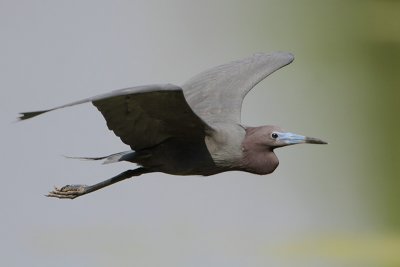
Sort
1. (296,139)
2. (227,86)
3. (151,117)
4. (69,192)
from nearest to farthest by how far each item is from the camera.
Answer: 1. (151,117)
2. (296,139)
3. (69,192)
4. (227,86)

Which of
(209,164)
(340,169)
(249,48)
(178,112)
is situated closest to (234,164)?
(209,164)

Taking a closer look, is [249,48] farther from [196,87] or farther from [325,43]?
[196,87]

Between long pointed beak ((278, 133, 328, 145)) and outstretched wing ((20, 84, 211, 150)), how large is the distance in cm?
26

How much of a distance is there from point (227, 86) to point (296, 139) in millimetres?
651

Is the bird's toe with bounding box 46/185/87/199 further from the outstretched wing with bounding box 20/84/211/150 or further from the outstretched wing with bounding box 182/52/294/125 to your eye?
the outstretched wing with bounding box 182/52/294/125

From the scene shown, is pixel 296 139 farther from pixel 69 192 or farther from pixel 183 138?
pixel 69 192

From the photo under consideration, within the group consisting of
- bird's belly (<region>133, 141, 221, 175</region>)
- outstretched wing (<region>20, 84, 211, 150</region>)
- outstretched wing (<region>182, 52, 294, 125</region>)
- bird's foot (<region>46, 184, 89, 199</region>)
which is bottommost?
bird's foot (<region>46, 184, 89, 199</region>)

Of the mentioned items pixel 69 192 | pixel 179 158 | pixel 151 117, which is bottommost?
pixel 69 192

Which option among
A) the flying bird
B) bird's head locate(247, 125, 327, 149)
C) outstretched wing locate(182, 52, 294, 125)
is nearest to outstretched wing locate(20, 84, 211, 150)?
the flying bird

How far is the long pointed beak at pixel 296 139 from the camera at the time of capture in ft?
12.0

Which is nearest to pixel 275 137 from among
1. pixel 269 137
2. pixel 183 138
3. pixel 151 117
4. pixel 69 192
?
pixel 269 137

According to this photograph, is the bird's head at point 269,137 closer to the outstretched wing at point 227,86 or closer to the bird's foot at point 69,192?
the outstretched wing at point 227,86

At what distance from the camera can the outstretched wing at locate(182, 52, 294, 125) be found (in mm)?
4086

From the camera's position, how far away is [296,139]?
3.70 meters
